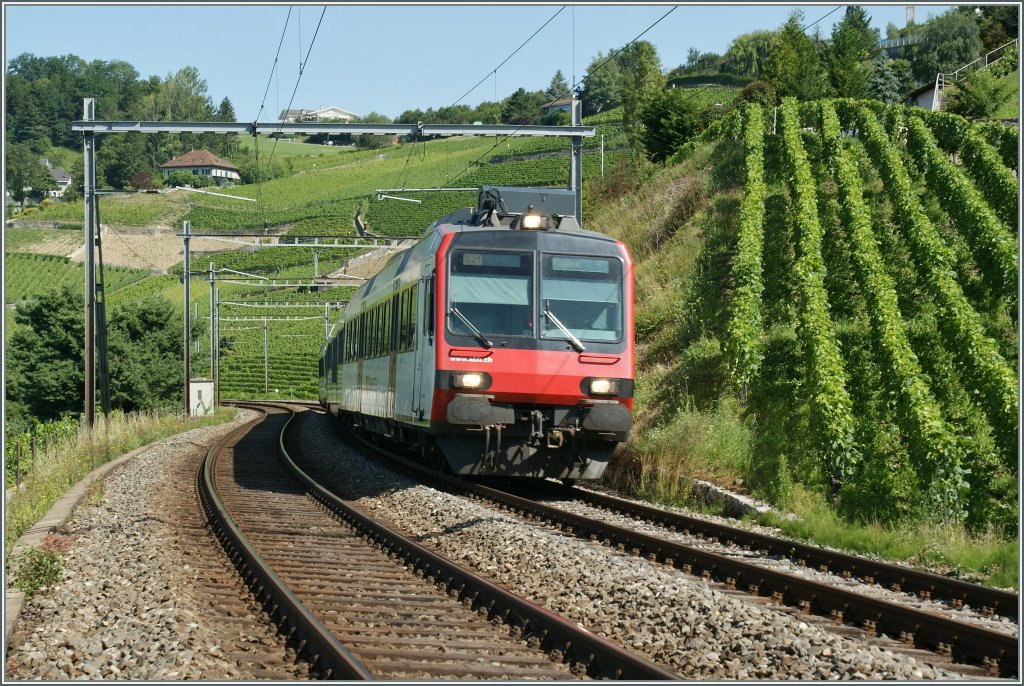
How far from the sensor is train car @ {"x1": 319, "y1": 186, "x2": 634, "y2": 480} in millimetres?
13820

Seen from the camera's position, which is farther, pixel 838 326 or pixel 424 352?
pixel 838 326

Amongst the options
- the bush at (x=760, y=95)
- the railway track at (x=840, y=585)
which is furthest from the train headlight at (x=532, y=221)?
the bush at (x=760, y=95)

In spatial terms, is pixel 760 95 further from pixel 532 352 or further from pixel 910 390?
pixel 532 352

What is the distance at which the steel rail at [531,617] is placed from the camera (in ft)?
19.8

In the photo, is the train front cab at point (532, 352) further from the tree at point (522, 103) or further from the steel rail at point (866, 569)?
the tree at point (522, 103)

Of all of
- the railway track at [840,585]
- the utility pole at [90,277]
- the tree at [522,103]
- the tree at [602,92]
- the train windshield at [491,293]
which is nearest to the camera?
the railway track at [840,585]

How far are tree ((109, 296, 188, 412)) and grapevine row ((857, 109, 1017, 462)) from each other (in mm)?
34147

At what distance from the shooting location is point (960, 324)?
18.8 meters

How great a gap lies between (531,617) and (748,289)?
50.1ft

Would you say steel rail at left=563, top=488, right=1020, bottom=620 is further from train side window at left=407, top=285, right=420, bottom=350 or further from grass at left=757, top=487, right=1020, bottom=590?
train side window at left=407, top=285, right=420, bottom=350

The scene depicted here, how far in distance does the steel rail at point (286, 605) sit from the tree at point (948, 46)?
81971mm

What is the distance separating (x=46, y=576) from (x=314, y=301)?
62.4m

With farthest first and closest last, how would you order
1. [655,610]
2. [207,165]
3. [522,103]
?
[207,165], [522,103], [655,610]

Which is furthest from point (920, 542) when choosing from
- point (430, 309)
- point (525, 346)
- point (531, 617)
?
point (430, 309)
